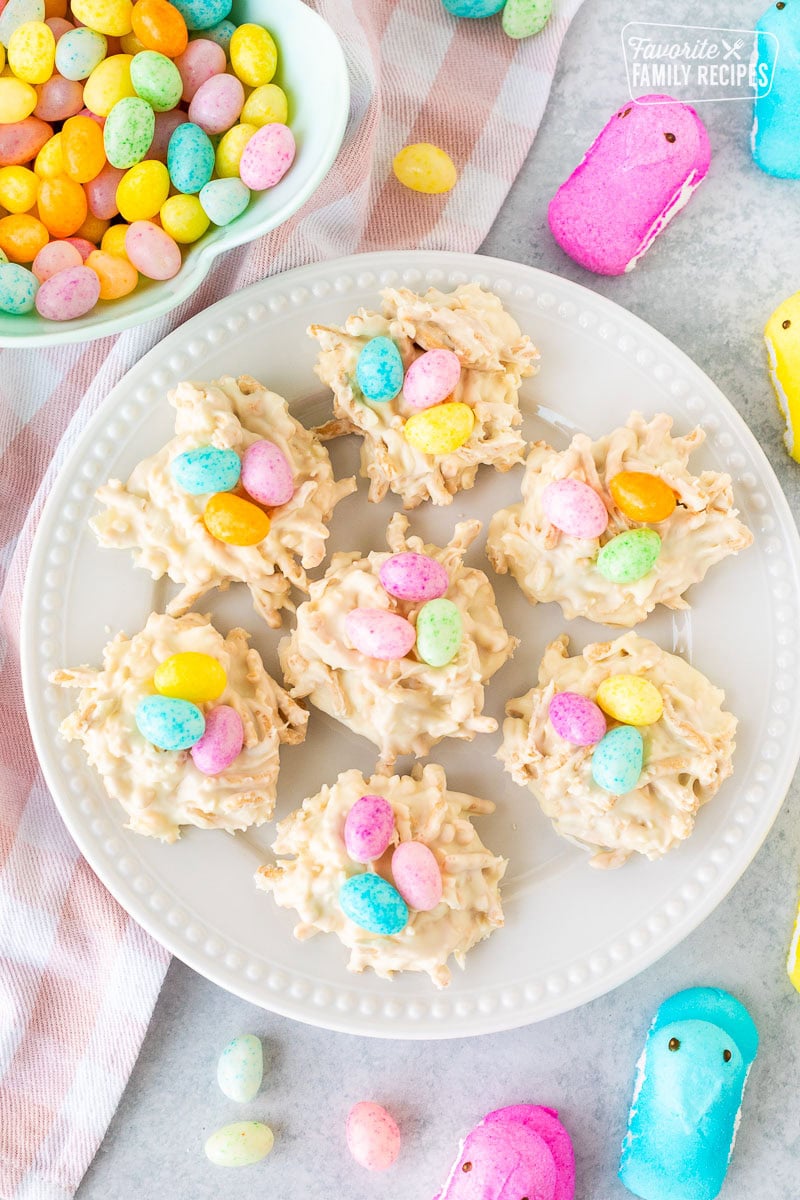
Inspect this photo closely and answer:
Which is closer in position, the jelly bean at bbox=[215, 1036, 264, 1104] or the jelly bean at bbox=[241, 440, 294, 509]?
the jelly bean at bbox=[241, 440, 294, 509]

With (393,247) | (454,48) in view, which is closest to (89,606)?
(393,247)

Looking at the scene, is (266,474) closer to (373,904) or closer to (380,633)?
(380,633)

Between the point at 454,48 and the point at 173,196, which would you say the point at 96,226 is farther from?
the point at 454,48

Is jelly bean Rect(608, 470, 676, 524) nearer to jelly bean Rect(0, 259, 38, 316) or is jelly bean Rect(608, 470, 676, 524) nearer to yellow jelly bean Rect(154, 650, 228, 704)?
yellow jelly bean Rect(154, 650, 228, 704)

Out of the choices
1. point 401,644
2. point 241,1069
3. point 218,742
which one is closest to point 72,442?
point 218,742

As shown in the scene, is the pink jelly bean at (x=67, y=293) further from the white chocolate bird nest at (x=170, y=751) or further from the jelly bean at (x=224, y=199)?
the white chocolate bird nest at (x=170, y=751)

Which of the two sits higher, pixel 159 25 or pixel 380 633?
pixel 159 25

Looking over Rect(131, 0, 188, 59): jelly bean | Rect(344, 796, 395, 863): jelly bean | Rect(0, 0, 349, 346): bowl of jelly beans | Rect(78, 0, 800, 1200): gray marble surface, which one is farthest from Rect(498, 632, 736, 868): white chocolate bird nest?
Rect(131, 0, 188, 59): jelly bean
